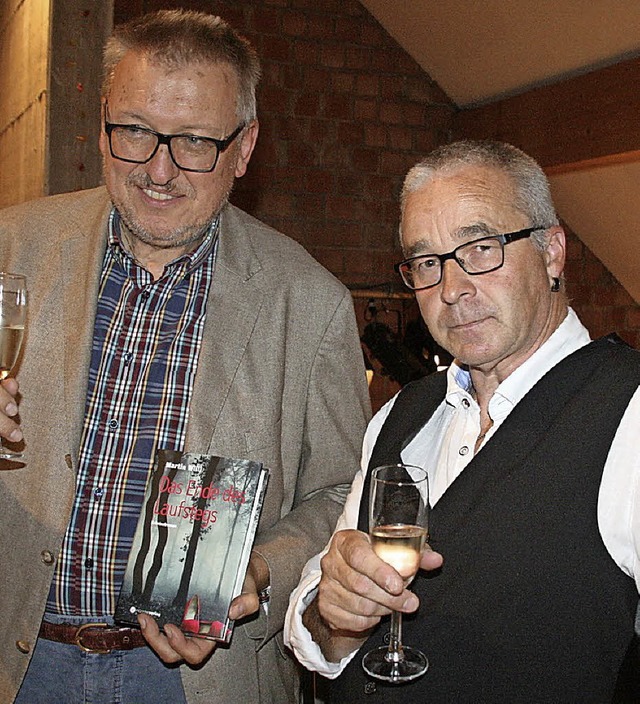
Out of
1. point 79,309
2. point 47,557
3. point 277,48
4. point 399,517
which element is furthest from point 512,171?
point 277,48

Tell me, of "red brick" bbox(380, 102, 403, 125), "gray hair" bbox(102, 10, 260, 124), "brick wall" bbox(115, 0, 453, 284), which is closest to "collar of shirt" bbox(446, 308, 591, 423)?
"gray hair" bbox(102, 10, 260, 124)

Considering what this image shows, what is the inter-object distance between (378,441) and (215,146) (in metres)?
0.72

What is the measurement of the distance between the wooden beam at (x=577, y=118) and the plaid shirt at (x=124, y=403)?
11.2 feet

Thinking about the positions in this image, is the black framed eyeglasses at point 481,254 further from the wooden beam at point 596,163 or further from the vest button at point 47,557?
the wooden beam at point 596,163

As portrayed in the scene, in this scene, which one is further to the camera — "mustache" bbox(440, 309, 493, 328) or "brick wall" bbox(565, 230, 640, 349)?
"brick wall" bbox(565, 230, 640, 349)

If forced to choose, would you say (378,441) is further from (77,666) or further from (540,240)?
(77,666)

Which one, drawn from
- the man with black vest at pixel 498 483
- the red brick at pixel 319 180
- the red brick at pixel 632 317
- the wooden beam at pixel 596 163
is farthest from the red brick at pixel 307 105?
the man with black vest at pixel 498 483

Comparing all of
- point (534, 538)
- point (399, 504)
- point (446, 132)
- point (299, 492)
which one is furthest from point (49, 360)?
point (446, 132)

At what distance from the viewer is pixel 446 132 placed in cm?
Answer: 673

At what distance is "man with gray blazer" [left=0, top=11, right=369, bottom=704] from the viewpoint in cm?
195

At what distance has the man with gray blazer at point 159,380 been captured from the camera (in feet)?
6.38

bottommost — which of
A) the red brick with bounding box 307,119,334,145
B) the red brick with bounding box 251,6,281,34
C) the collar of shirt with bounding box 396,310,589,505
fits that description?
the collar of shirt with bounding box 396,310,589,505

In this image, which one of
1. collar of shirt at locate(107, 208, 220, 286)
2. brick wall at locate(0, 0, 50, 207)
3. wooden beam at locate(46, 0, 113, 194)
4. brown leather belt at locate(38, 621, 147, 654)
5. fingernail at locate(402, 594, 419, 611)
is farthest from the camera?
brick wall at locate(0, 0, 50, 207)

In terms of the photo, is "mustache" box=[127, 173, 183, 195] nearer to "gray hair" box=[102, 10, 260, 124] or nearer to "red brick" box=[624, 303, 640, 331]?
"gray hair" box=[102, 10, 260, 124]
